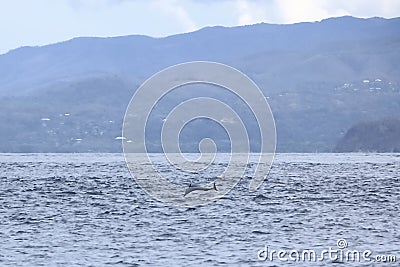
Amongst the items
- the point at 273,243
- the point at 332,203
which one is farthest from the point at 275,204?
the point at 273,243

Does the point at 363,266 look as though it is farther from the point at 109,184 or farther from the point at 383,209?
the point at 109,184

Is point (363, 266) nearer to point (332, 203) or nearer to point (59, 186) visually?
point (332, 203)

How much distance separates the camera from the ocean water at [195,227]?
47.9 metres

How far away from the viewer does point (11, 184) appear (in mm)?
105875

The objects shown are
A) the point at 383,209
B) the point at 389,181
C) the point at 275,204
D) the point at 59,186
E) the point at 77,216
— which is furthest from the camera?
the point at 389,181

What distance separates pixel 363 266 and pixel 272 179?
7132 cm

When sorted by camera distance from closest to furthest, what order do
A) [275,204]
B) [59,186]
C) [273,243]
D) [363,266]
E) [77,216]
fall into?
[363,266]
[273,243]
[77,216]
[275,204]
[59,186]

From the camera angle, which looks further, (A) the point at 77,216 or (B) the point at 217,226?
(A) the point at 77,216

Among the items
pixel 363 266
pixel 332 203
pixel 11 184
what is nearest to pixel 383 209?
pixel 332 203

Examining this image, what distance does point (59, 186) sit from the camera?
330 feet

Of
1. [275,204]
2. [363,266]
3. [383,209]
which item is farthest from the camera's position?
[275,204]

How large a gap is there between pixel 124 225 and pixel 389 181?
56.2 meters

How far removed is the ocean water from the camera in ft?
157

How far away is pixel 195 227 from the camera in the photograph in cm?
5991
